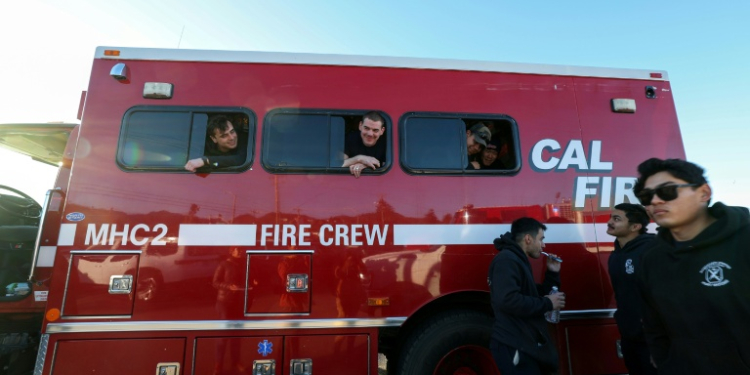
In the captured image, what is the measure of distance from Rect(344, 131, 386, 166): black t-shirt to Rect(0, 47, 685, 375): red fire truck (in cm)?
8

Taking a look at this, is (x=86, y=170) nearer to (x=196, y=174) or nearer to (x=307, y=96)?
(x=196, y=174)

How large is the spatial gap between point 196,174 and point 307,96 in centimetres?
118

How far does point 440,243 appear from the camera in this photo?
3.45 m

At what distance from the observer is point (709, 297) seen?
171 centimetres

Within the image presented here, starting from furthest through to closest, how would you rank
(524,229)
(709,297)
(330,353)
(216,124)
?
(216,124) < (330,353) < (524,229) < (709,297)

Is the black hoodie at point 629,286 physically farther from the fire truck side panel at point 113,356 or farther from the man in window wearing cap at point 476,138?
the fire truck side panel at point 113,356

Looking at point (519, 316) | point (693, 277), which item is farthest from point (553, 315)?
point (693, 277)

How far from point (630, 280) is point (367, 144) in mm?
2382

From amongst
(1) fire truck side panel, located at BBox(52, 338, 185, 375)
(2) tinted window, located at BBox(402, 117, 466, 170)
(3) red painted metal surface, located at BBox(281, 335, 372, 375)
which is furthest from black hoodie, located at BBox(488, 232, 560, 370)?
(1) fire truck side panel, located at BBox(52, 338, 185, 375)

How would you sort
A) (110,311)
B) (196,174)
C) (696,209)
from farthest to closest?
1. (196,174)
2. (110,311)
3. (696,209)

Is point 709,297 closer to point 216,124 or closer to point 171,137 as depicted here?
point 216,124

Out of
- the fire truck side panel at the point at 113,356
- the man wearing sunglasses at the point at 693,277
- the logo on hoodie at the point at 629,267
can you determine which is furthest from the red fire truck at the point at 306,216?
the man wearing sunglasses at the point at 693,277

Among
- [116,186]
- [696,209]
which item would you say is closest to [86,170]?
[116,186]

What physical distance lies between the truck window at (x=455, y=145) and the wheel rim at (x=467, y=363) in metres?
1.60
